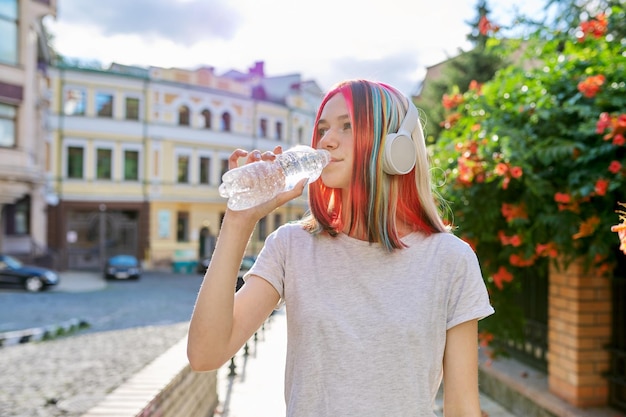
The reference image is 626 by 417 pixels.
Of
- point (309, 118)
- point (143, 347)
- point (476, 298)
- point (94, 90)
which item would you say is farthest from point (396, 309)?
point (309, 118)

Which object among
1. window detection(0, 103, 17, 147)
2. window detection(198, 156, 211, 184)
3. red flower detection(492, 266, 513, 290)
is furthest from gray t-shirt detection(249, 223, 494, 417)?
window detection(198, 156, 211, 184)

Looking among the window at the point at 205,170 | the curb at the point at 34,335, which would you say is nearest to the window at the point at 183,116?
the window at the point at 205,170

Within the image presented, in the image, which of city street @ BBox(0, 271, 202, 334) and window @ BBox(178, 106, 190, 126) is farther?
window @ BBox(178, 106, 190, 126)

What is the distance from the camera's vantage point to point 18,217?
88.5 feet

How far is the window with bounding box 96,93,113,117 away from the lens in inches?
1286

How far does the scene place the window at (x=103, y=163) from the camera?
3297cm

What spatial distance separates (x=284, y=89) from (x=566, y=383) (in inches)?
1550

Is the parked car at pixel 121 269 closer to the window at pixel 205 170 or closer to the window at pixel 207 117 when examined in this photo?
the window at pixel 205 170

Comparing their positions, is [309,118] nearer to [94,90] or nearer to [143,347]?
[94,90]

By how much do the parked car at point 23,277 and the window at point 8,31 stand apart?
7455 millimetres

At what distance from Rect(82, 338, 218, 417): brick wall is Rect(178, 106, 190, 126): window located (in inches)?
1213

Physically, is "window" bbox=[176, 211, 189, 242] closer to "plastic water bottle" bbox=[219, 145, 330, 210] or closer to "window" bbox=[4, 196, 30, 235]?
"window" bbox=[4, 196, 30, 235]

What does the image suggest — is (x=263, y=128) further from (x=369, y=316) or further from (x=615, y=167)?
(x=369, y=316)

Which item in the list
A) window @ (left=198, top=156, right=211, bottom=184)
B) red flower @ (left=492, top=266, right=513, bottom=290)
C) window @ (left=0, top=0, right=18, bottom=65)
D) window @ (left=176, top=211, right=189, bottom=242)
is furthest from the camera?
window @ (left=198, top=156, right=211, bottom=184)
